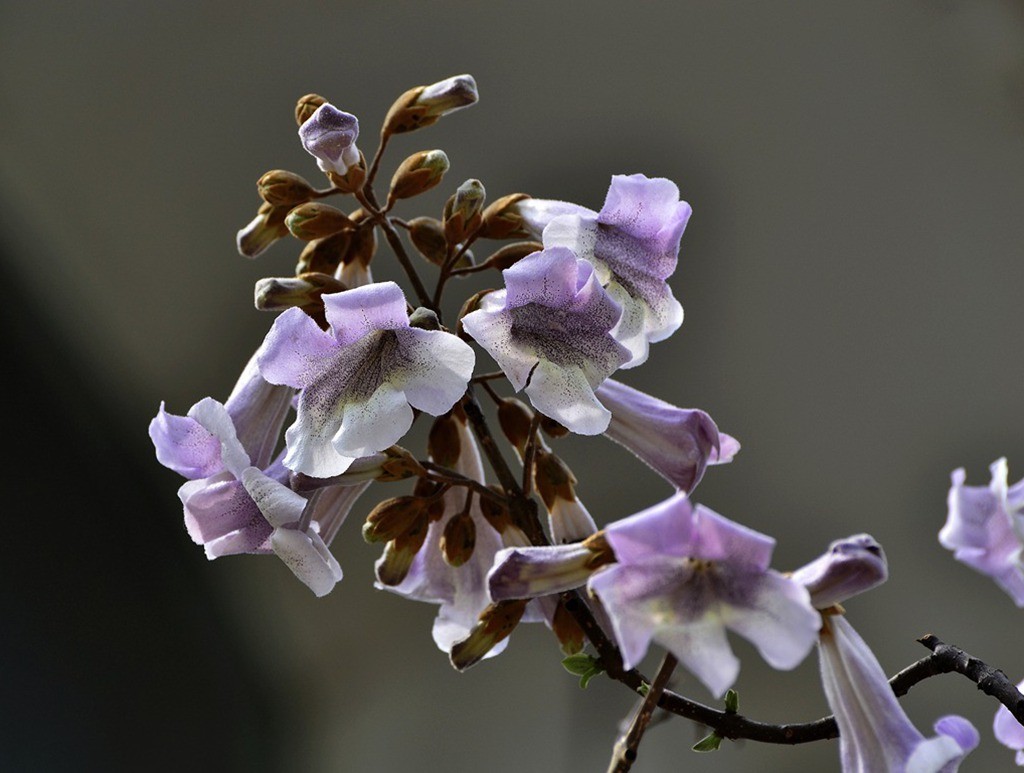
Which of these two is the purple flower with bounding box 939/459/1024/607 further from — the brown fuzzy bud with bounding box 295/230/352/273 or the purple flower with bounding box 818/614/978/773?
the brown fuzzy bud with bounding box 295/230/352/273

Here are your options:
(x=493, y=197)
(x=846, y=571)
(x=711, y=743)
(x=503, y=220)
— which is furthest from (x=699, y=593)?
(x=493, y=197)

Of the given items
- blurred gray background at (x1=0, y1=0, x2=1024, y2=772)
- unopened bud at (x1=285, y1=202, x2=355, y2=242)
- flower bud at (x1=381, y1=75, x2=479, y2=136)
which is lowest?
blurred gray background at (x1=0, y1=0, x2=1024, y2=772)

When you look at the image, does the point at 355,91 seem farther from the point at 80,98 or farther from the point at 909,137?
the point at 909,137

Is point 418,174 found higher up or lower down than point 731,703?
higher up

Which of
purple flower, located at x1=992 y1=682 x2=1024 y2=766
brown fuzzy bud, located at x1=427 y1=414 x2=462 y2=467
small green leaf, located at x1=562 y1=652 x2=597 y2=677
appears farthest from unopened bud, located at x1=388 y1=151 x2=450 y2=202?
purple flower, located at x1=992 y1=682 x2=1024 y2=766

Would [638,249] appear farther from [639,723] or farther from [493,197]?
[493,197]

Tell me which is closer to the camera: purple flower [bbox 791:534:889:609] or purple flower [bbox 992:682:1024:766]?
purple flower [bbox 791:534:889:609]
